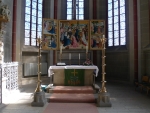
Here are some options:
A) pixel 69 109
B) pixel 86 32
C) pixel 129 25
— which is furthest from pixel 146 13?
pixel 69 109

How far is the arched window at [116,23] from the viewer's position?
469 inches

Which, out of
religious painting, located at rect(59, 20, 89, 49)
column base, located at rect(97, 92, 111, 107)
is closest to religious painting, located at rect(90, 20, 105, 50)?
religious painting, located at rect(59, 20, 89, 49)

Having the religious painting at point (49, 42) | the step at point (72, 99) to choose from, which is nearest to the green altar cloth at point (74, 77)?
the step at point (72, 99)

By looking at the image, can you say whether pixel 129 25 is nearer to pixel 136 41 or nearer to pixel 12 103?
pixel 136 41

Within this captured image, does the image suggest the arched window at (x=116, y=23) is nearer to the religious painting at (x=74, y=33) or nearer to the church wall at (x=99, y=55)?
the church wall at (x=99, y=55)

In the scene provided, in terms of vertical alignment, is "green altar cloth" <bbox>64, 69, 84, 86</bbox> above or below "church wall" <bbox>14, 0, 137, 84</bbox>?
below

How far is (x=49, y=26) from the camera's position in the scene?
1059 cm

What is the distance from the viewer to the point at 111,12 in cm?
1284

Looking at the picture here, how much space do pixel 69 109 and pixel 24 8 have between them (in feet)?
27.1

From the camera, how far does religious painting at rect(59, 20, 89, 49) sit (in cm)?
1096

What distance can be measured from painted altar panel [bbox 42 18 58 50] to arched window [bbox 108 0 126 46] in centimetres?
441

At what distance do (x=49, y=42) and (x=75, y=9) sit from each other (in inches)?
179

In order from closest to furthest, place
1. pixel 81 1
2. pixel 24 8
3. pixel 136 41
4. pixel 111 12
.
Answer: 1. pixel 136 41
2. pixel 24 8
3. pixel 111 12
4. pixel 81 1

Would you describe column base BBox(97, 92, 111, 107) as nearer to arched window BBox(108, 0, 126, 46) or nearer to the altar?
the altar
